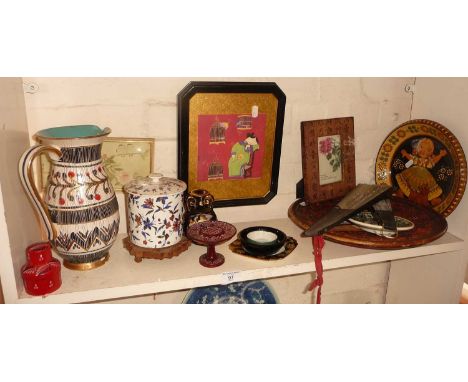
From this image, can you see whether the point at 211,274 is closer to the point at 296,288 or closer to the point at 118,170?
the point at 118,170

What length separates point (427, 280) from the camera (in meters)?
1.30

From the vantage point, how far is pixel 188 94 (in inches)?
40.3

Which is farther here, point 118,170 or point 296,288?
point 296,288

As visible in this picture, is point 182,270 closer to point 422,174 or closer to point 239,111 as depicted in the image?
point 239,111

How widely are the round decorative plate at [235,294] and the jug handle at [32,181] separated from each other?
1.71 ft

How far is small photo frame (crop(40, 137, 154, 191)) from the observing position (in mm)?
1018

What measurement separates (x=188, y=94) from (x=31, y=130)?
0.39 meters

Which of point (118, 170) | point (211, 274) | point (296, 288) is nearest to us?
point (211, 274)

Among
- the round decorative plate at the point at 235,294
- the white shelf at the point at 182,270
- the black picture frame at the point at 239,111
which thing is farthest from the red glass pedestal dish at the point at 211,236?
the round decorative plate at the point at 235,294

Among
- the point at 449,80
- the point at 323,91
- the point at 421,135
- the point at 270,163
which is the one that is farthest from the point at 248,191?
the point at 449,80

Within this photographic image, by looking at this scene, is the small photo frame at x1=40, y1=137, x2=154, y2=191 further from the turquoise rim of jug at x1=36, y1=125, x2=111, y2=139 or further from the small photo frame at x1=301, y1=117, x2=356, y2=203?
the small photo frame at x1=301, y1=117, x2=356, y2=203

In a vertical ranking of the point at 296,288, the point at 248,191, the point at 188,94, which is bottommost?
the point at 296,288
